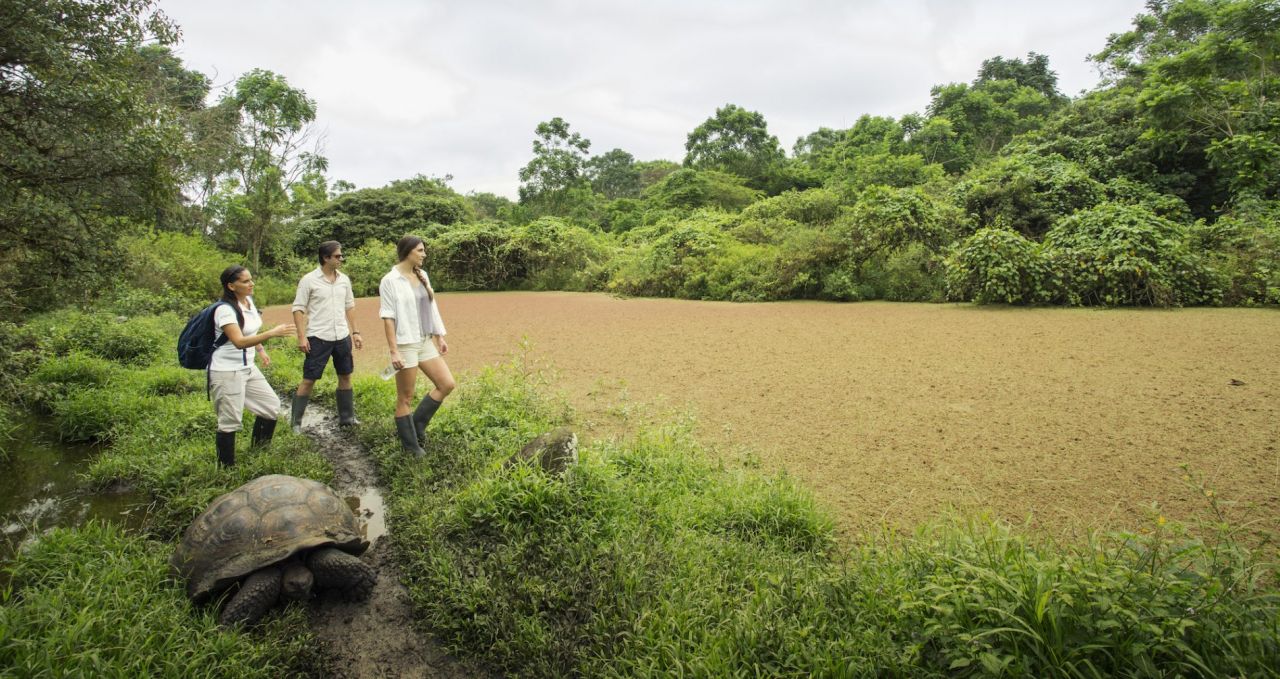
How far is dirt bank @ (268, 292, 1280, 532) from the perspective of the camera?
9.07 feet

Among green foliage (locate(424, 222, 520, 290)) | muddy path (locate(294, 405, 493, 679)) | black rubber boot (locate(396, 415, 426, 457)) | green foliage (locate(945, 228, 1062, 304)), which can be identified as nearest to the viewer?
muddy path (locate(294, 405, 493, 679))

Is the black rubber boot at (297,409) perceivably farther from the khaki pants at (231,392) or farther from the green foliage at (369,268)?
the green foliage at (369,268)

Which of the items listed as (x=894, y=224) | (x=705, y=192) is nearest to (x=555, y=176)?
(x=705, y=192)

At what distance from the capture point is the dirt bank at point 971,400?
109 inches

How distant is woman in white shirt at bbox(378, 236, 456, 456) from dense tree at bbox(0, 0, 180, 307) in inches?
129

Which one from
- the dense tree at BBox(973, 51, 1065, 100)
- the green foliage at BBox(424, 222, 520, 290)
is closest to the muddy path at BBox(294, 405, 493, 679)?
the green foliage at BBox(424, 222, 520, 290)

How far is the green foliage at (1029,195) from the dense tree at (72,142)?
478 inches

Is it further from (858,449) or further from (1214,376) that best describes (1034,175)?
(858,449)

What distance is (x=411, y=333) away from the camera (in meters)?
3.45

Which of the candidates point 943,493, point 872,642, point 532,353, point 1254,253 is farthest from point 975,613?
point 1254,253

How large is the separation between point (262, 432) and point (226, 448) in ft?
1.01

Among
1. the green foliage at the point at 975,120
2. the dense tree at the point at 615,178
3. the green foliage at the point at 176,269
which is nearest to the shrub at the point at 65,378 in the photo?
the green foliage at the point at 176,269

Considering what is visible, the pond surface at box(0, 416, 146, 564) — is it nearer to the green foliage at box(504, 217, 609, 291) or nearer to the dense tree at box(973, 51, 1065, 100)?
the green foliage at box(504, 217, 609, 291)

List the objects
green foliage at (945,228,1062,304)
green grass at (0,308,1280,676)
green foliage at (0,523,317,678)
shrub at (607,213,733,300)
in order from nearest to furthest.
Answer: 1. green grass at (0,308,1280,676)
2. green foliage at (0,523,317,678)
3. green foliage at (945,228,1062,304)
4. shrub at (607,213,733,300)
